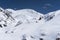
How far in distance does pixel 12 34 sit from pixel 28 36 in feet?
14.0

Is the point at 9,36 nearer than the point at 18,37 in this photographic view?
No

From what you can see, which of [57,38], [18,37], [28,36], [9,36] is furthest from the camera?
[9,36]

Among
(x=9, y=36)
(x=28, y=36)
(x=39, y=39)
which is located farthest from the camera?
(x=9, y=36)

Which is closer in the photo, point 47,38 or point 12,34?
point 47,38

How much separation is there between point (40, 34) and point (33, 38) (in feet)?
2.45

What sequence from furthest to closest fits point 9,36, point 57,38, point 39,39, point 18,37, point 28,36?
point 9,36 < point 18,37 < point 28,36 < point 39,39 < point 57,38

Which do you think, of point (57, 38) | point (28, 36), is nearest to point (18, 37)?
point (28, 36)

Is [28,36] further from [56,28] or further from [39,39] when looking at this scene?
[56,28]

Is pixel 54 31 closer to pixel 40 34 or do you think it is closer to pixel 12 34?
pixel 40 34

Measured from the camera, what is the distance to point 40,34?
714 inches

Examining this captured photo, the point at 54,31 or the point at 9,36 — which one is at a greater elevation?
the point at 54,31

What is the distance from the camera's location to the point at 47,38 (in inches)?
677

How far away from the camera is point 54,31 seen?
1762 cm

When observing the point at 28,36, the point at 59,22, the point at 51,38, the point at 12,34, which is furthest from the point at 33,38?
the point at 12,34
